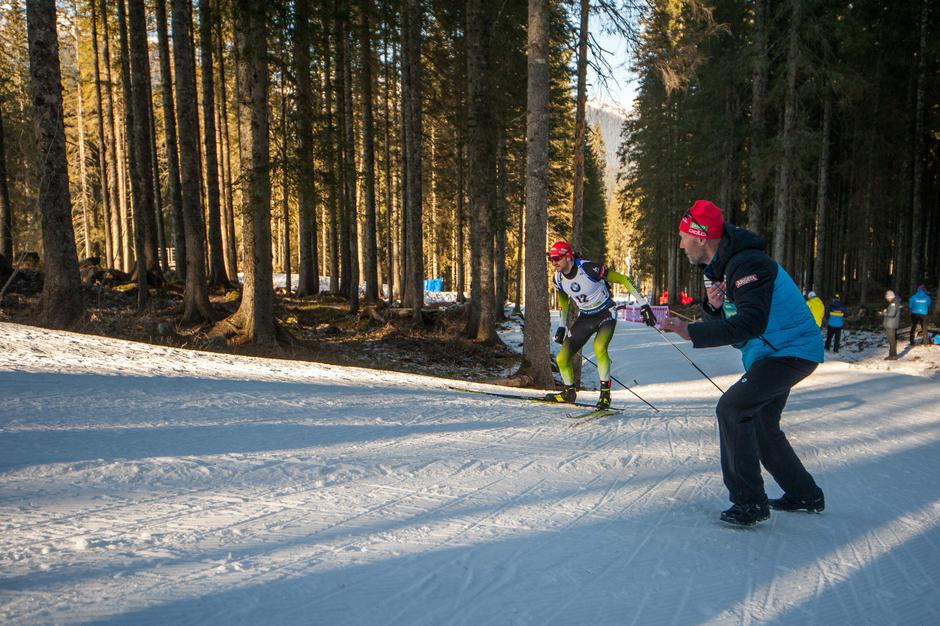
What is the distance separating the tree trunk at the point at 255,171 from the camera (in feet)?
33.0

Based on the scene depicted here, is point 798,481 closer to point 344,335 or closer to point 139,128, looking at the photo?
point 344,335

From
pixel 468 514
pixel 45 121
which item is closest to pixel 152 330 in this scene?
pixel 45 121

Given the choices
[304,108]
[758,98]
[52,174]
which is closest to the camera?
[52,174]

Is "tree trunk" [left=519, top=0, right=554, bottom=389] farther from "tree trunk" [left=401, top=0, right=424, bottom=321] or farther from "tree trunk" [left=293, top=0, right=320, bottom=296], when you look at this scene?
"tree trunk" [left=401, top=0, right=424, bottom=321]

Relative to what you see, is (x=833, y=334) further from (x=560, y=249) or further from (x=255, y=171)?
(x=255, y=171)

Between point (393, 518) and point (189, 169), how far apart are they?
40.9ft

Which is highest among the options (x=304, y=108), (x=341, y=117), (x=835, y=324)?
(x=341, y=117)

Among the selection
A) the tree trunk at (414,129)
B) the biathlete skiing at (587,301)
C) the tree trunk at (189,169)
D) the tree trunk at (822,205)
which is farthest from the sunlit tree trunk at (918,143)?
the tree trunk at (189,169)

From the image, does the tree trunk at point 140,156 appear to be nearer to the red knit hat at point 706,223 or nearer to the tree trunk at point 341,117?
the tree trunk at point 341,117

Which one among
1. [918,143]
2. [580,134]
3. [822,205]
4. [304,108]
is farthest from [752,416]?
[918,143]

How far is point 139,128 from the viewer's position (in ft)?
54.3

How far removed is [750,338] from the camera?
316cm

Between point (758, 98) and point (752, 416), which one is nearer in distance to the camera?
point (752, 416)

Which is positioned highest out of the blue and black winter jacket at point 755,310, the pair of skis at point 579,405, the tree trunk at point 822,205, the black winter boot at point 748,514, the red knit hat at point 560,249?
the tree trunk at point 822,205
